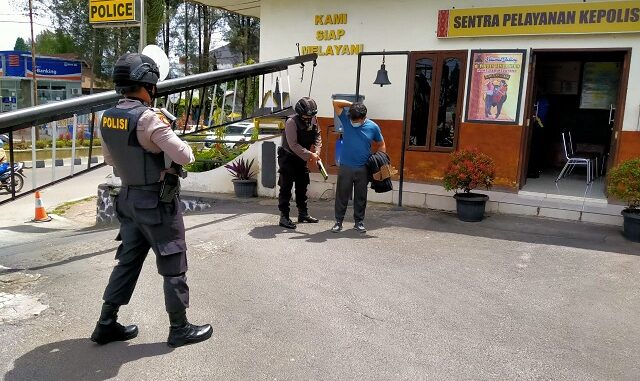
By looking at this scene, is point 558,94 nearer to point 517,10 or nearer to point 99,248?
point 517,10

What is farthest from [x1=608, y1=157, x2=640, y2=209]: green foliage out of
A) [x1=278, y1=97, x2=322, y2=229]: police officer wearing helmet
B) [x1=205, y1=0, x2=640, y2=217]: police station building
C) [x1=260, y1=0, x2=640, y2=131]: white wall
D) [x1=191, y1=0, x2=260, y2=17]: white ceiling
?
[x1=191, y1=0, x2=260, y2=17]: white ceiling

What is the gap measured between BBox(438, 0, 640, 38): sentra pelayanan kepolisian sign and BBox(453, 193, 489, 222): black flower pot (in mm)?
2476

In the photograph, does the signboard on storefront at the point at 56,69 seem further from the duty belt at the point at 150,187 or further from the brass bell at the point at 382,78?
the duty belt at the point at 150,187

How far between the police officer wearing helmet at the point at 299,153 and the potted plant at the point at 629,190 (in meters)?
3.83

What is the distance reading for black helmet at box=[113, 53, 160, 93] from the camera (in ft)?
10.8

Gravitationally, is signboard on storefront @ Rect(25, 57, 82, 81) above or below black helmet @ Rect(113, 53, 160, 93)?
above

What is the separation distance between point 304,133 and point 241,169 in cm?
307

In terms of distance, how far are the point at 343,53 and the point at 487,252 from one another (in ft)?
14.7

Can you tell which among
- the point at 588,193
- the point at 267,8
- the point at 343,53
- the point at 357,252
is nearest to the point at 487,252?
the point at 357,252

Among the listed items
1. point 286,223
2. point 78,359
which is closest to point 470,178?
point 286,223

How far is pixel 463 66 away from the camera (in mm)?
7938

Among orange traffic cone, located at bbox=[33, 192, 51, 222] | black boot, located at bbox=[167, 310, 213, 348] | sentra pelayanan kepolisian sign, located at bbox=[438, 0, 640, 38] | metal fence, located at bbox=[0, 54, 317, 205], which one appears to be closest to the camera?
black boot, located at bbox=[167, 310, 213, 348]

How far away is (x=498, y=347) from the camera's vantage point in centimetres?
361

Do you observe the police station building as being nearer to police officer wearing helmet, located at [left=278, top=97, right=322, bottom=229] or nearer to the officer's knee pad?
police officer wearing helmet, located at [left=278, top=97, right=322, bottom=229]
